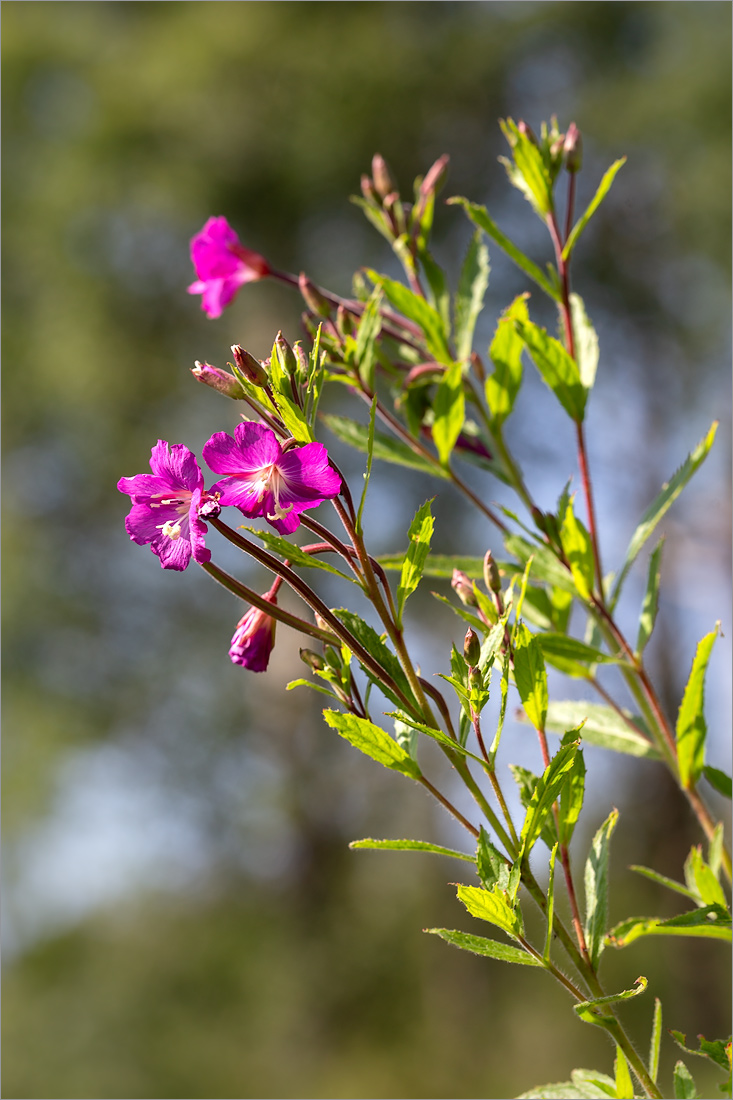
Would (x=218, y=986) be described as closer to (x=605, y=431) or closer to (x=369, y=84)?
(x=605, y=431)

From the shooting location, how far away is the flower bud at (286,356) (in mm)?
304

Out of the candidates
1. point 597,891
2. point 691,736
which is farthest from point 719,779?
point 597,891

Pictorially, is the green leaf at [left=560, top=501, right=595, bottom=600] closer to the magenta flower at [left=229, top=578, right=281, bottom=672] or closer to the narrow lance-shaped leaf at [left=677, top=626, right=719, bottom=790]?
the narrow lance-shaped leaf at [left=677, top=626, right=719, bottom=790]

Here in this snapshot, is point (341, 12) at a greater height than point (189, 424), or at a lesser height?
greater

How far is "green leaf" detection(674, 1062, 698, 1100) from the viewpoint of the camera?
351 millimetres

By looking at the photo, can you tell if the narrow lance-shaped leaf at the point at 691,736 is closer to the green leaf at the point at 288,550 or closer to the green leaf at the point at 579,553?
the green leaf at the point at 579,553

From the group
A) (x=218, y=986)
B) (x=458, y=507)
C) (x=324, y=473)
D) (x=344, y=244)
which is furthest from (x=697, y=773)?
→ (x=218, y=986)

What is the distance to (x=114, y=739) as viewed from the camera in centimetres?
515

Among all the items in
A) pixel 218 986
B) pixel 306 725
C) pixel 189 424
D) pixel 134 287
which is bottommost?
pixel 218 986

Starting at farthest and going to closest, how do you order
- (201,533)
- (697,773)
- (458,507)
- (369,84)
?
1. (369,84)
2. (458,507)
3. (697,773)
4. (201,533)

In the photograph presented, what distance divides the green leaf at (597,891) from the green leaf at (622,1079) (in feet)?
0.11

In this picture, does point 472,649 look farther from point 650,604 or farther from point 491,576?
point 650,604

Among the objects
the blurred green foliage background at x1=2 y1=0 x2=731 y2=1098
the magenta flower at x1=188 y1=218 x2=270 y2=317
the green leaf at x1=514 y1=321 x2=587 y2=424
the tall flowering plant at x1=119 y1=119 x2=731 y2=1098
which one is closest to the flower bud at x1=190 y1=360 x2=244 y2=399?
the tall flowering plant at x1=119 y1=119 x2=731 y2=1098

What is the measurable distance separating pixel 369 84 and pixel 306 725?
343 cm
